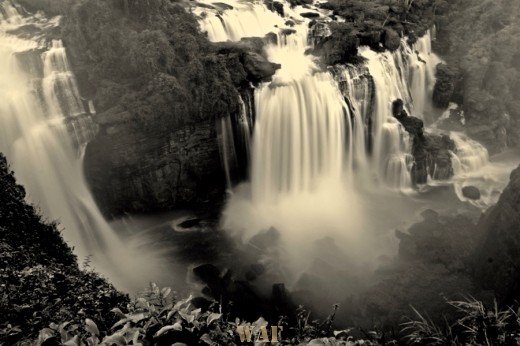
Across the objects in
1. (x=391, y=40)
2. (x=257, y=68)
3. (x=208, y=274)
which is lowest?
(x=208, y=274)

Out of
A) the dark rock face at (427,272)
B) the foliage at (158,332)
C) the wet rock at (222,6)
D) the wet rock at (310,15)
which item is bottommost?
the dark rock face at (427,272)

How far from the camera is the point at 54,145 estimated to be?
19109mm

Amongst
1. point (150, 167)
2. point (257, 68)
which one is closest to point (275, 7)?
point (257, 68)

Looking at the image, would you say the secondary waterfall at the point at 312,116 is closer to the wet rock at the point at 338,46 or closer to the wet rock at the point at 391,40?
the wet rock at the point at 391,40

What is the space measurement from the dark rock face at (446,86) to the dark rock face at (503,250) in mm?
16881

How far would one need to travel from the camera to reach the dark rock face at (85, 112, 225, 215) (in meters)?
20.1

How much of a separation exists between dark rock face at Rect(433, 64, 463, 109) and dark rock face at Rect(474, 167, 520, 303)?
55.4ft

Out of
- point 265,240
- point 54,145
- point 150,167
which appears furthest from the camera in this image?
point 150,167

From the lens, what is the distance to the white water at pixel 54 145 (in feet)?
60.1

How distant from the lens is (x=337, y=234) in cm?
2172

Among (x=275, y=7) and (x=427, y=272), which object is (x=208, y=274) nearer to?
(x=427, y=272)

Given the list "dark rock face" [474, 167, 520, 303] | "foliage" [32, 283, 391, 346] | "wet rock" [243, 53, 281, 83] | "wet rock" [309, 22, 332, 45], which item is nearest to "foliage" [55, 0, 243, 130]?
"wet rock" [243, 53, 281, 83]

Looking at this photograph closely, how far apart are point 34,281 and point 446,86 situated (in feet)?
104

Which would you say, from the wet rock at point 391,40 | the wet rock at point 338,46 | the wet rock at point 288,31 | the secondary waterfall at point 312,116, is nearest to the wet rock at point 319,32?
the wet rock at point 338,46
